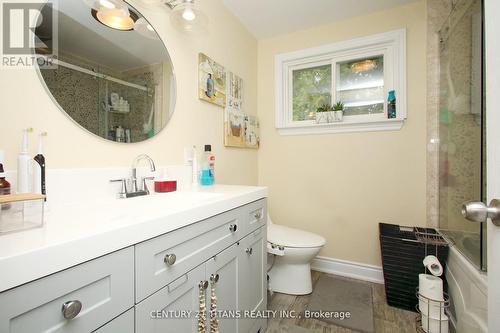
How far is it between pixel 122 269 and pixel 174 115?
1014 millimetres

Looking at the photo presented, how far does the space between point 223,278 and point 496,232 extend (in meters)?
0.88

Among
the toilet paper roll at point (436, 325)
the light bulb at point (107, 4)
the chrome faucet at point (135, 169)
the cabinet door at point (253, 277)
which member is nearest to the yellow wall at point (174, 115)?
the chrome faucet at point (135, 169)

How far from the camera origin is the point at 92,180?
96 cm

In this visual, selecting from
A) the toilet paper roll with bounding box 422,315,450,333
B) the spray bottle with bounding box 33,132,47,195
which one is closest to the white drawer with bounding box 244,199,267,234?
the spray bottle with bounding box 33,132,47,195

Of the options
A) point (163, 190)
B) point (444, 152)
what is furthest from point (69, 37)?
point (444, 152)

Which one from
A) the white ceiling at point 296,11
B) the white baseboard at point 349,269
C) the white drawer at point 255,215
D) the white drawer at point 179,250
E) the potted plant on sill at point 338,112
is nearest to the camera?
the white drawer at point 179,250

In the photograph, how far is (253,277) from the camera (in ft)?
4.10

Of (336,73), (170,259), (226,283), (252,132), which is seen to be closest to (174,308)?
(170,259)

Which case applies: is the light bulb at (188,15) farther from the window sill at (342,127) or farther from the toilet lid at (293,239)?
the toilet lid at (293,239)

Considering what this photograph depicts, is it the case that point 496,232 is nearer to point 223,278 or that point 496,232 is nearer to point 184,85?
point 223,278

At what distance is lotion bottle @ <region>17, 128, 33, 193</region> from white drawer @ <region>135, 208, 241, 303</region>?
463mm

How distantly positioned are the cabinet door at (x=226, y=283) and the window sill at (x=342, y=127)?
4.91 ft

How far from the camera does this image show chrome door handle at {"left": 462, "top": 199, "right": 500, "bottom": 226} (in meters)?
0.51

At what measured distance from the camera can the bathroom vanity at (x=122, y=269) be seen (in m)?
0.42
